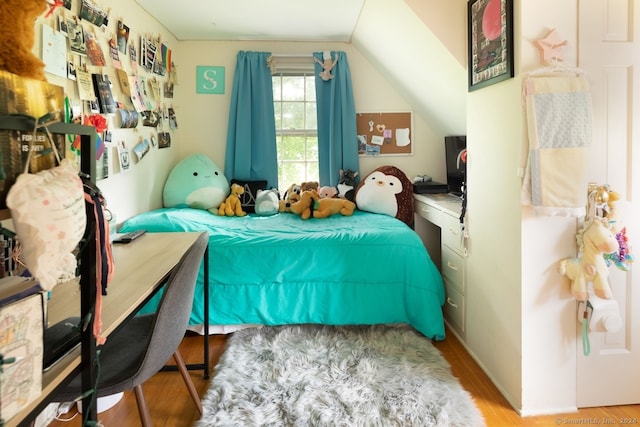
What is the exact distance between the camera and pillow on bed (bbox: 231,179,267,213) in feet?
11.5

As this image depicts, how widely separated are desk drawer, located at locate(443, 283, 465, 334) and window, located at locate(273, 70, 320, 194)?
5.46 feet

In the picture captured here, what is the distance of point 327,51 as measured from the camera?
3.65 m

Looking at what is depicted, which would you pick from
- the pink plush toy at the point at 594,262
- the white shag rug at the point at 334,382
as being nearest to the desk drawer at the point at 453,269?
the white shag rug at the point at 334,382

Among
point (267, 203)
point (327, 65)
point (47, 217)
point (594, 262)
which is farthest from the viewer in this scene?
point (327, 65)

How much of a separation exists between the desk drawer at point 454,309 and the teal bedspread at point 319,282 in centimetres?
10

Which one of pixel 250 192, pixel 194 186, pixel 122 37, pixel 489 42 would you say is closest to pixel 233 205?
pixel 250 192

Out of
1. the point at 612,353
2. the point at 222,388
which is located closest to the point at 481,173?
the point at 612,353

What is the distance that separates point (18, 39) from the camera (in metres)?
0.75

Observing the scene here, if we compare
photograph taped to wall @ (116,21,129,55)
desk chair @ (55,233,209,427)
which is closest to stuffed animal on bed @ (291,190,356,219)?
photograph taped to wall @ (116,21,129,55)

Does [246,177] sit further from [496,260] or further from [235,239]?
[496,260]

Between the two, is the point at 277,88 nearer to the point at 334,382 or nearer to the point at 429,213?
the point at 429,213

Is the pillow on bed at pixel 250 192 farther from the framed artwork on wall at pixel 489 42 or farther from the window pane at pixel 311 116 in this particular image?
the framed artwork on wall at pixel 489 42

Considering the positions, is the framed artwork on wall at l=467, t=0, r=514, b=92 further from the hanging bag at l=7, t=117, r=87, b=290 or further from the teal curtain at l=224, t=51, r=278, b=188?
the teal curtain at l=224, t=51, r=278, b=188

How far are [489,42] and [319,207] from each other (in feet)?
5.59
